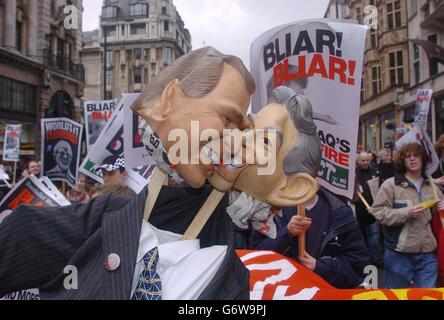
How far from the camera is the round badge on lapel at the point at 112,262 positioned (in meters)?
1.42

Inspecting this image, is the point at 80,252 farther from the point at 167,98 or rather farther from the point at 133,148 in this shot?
the point at 133,148

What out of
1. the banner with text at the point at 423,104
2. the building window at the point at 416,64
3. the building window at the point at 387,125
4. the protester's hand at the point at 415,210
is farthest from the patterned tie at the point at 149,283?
the building window at the point at 387,125

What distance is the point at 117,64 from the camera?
3569 cm

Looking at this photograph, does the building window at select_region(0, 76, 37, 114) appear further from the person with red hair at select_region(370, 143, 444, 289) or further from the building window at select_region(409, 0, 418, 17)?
the building window at select_region(409, 0, 418, 17)

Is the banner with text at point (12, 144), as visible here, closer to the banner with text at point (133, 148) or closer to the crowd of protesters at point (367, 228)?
the crowd of protesters at point (367, 228)

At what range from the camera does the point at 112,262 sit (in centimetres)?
142

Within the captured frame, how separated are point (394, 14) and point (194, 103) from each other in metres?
27.7

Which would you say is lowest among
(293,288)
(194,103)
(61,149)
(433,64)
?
(293,288)

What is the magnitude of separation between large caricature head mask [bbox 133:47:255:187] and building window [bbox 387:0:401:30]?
27.4 metres

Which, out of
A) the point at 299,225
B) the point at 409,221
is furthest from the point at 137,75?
the point at 299,225

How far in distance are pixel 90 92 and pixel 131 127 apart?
4021 centimetres
